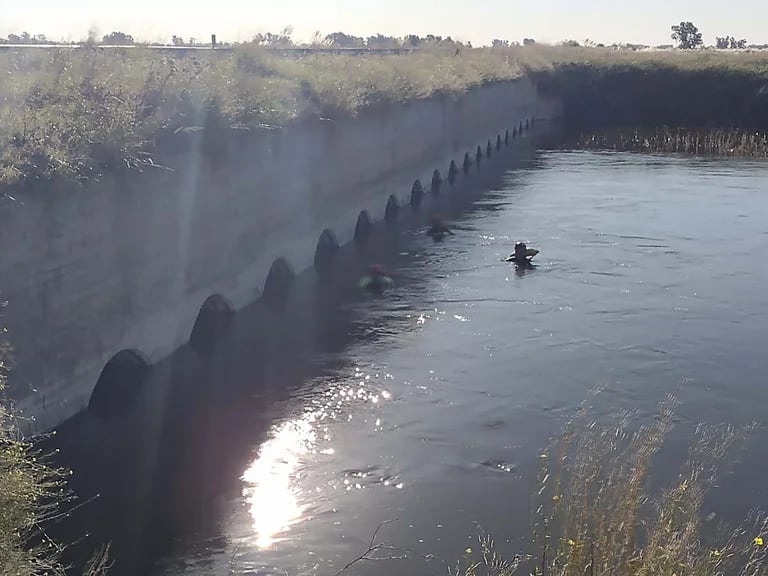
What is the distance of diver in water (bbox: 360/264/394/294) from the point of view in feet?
64.4

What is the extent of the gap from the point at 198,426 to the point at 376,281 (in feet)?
25.5

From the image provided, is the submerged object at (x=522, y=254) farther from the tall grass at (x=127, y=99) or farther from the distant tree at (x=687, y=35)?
the distant tree at (x=687, y=35)

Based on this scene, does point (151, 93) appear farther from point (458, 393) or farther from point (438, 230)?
point (438, 230)

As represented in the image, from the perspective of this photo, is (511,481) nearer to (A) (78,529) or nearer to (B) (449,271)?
(A) (78,529)

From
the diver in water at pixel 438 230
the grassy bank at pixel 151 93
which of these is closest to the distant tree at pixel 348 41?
the grassy bank at pixel 151 93

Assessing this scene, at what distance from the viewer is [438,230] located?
25.4m

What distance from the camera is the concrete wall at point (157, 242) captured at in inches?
440

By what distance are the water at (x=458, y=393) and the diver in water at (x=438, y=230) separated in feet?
3.10

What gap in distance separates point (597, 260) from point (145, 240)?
37.2ft

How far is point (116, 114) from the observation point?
46.2 ft

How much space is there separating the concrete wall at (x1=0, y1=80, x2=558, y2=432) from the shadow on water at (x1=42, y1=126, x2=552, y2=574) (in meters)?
0.51

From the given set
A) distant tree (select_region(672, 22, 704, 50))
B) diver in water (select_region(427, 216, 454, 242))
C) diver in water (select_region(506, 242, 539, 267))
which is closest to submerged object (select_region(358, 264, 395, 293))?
diver in water (select_region(506, 242, 539, 267))

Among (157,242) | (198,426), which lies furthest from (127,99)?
(198,426)

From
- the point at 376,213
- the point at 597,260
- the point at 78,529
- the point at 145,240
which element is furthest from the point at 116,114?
the point at 376,213
